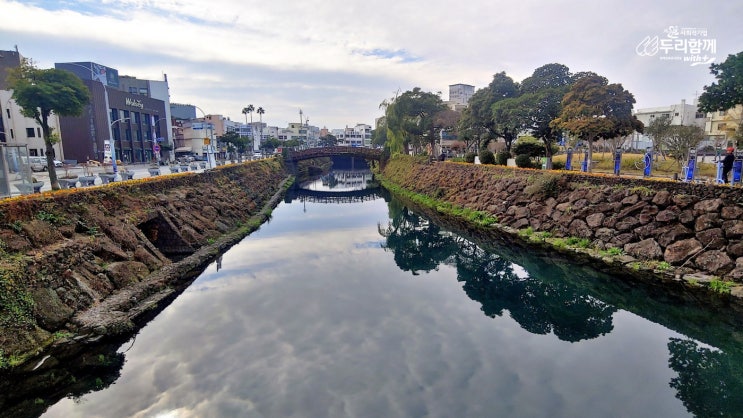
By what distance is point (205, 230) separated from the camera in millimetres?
25562

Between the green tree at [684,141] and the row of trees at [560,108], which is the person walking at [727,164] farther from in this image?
the green tree at [684,141]

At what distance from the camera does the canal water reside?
33.7ft

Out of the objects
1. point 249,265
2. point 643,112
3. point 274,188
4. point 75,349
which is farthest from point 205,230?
point 643,112

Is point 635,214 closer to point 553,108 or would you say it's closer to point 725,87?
point 725,87

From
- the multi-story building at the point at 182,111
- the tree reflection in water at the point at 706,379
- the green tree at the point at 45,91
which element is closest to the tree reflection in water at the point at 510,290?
the tree reflection in water at the point at 706,379

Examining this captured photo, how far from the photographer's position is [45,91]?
18516mm

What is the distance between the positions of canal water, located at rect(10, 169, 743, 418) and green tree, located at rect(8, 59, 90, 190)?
34.8 ft

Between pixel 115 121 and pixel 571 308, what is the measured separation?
181 feet

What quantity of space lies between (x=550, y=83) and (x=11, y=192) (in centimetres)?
3919

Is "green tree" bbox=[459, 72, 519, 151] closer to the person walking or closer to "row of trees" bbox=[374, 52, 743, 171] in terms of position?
"row of trees" bbox=[374, 52, 743, 171]

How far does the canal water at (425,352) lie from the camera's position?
10.3m

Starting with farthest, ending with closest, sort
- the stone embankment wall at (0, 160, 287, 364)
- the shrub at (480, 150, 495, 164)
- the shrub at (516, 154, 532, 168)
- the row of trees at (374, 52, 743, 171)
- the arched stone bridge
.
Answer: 1. the arched stone bridge
2. the shrub at (480, 150, 495, 164)
3. the shrub at (516, 154, 532, 168)
4. the row of trees at (374, 52, 743, 171)
5. the stone embankment wall at (0, 160, 287, 364)

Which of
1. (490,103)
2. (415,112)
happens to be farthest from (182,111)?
(490,103)

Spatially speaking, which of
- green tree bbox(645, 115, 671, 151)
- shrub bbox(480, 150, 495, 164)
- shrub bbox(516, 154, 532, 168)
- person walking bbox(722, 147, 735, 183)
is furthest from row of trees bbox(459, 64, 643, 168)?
green tree bbox(645, 115, 671, 151)
